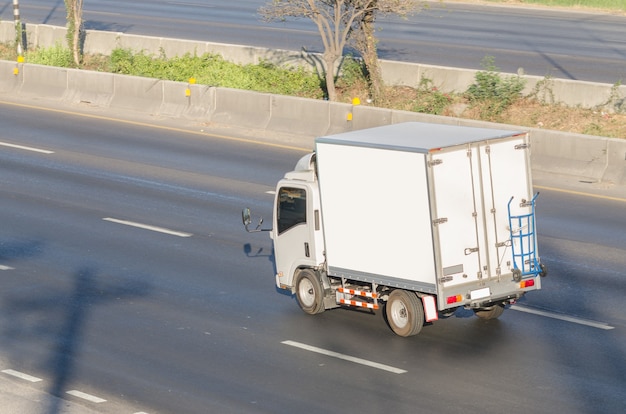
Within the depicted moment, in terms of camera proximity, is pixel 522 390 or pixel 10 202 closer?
pixel 522 390

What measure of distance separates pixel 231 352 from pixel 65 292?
371 centimetres

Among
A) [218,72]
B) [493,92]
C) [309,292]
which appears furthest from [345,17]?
[309,292]

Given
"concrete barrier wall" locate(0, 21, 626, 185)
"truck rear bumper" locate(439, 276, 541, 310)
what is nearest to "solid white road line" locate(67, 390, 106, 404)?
"truck rear bumper" locate(439, 276, 541, 310)

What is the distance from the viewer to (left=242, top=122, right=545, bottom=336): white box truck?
555 inches

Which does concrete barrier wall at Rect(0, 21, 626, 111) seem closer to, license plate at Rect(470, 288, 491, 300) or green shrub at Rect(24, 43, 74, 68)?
green shrub at Rect(24, 43, 74, 68)

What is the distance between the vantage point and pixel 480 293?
1436 centimetres

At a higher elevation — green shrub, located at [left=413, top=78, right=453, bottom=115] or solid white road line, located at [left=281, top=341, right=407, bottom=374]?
green shrub, located at [left=413, top=78, right=453, bottom=115]

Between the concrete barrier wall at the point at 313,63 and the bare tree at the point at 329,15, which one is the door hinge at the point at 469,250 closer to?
the concrete barrier wall at the point at 313,63

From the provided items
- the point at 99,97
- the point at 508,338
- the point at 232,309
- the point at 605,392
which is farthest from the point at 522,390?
the point at 99,97

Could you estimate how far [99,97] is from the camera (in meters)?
34.0

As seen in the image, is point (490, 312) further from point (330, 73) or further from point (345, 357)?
point (330, 73)

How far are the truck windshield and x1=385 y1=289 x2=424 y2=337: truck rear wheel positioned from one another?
6.22ft

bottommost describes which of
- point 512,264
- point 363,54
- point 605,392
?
point 605,392

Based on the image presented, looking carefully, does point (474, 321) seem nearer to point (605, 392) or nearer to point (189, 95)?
point (605, 392)
